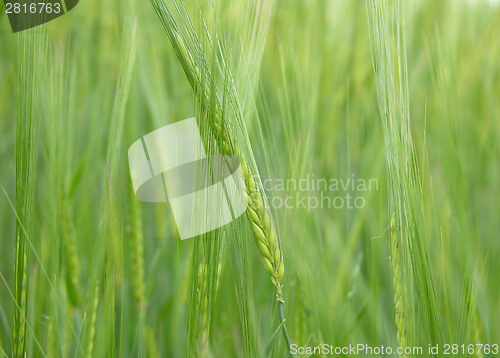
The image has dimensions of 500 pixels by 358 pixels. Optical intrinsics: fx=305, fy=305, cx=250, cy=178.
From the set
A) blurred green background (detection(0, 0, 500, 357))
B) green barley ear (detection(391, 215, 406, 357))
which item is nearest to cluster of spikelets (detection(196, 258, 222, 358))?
blurred green background (detection(0, 0, 500, 357))

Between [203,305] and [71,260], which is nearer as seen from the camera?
[203,305]

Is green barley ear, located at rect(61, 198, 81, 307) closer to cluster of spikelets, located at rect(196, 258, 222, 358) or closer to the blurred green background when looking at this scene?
the blurred green background

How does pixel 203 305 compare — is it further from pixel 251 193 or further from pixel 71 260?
pixel 71 260

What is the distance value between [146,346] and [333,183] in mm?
370

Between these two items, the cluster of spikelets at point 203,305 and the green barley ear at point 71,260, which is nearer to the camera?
the cluster of spikelets at point 203,305

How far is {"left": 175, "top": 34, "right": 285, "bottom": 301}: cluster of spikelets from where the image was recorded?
0.32 m

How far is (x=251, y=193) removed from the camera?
321mm

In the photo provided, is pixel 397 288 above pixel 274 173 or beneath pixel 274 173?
beneath

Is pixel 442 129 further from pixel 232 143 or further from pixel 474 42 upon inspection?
pixel 232 143

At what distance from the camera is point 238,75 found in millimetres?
420

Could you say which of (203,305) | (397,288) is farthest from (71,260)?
(397,288)

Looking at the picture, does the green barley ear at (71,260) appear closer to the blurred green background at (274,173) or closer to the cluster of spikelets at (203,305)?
the blurred green background at (274,173)

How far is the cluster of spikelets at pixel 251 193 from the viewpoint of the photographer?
1.04ft

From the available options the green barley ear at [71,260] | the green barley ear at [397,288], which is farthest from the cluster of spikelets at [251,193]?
the green barley ear at [71,260]
